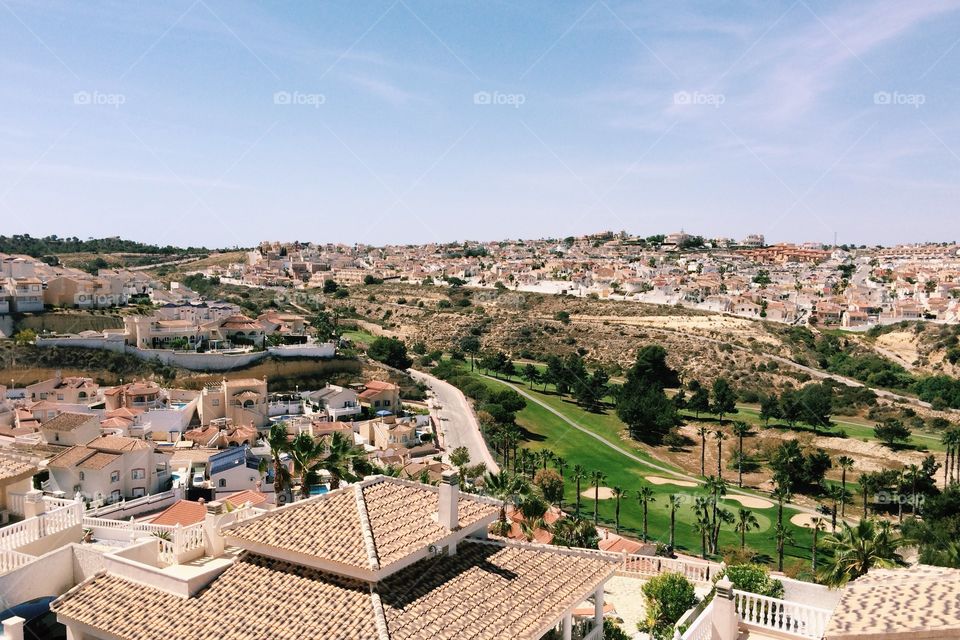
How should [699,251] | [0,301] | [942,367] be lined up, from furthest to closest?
1. [699,251]
2. [942,367]
3. [0,301]

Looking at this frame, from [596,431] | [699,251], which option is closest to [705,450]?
[596,431]

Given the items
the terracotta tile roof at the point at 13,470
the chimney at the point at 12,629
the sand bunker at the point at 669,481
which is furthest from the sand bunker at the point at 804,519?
the chimney at the point at 12,629

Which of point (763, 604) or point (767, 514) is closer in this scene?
point (763, 604)

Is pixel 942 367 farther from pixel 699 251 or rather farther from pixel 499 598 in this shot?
pixel 699 251

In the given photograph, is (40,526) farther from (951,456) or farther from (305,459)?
(951,456)

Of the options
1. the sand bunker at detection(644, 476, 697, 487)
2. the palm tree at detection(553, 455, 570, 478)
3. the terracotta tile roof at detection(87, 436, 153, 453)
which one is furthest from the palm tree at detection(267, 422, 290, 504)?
the sand bunker at detection(644, 476, 697, 487)

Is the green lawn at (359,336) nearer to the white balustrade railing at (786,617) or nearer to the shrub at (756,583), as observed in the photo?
the shrub at (756,583)
